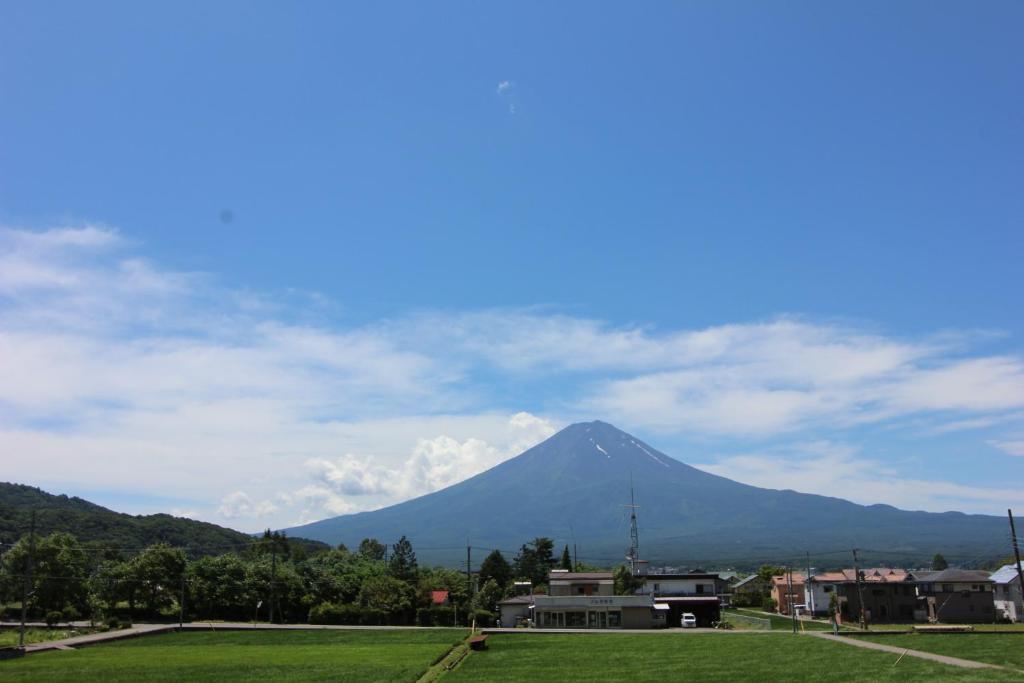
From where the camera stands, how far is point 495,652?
3788 cm

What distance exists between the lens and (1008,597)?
64.2 m

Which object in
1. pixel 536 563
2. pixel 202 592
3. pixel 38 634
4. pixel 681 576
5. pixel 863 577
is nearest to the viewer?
pixel 38 634

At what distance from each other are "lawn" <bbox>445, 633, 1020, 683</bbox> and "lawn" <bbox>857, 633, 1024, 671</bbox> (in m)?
2.79

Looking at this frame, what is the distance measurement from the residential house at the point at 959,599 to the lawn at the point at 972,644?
60.8ft

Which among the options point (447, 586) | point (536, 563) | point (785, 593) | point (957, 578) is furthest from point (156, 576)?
point (957, 578)

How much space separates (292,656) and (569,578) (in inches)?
1302

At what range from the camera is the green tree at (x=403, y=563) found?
75250 millimetres

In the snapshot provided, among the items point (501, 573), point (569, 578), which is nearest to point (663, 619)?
point (569, 578)

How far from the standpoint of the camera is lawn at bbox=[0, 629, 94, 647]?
42031 mm

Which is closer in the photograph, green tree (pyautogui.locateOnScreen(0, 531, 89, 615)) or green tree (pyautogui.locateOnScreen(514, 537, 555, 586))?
green tree (pyautogui.locateOnScreen(0, 531, 89, 615))

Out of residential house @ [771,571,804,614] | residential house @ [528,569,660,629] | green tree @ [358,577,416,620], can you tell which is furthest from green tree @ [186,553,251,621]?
residential house @ [771,571,804,614]

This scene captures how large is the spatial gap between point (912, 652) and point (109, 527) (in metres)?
114

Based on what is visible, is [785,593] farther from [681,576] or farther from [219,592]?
[219,592]

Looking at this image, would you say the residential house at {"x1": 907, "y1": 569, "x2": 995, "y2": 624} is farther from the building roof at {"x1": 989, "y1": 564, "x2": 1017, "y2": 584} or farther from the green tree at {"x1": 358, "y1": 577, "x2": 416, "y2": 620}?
the green tree at {"x1": 358, "y1": 577, "x2": 416, "y2": 620}
